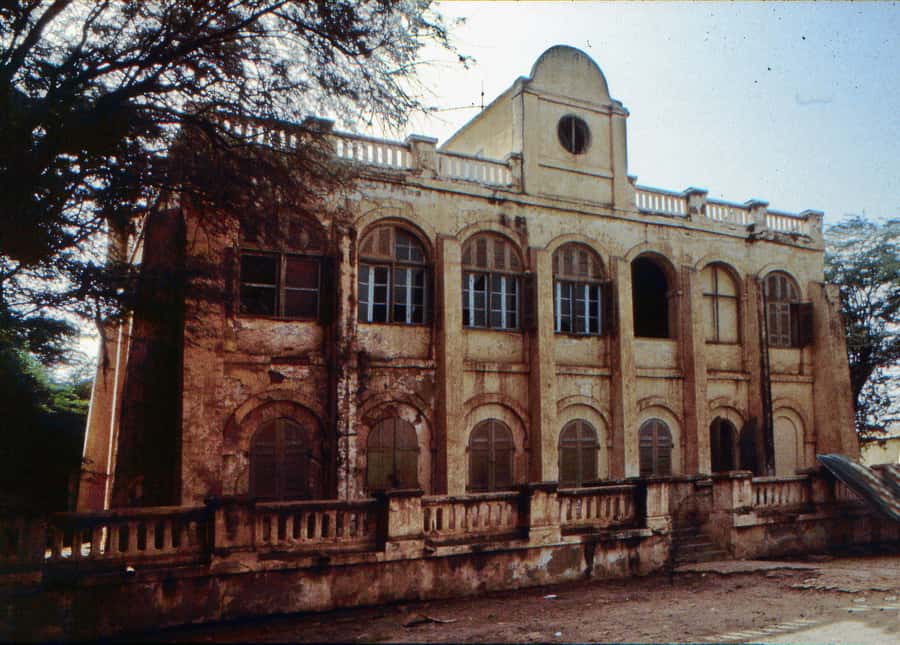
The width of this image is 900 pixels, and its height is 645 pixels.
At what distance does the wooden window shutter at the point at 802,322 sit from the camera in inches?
781

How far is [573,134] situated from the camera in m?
17.6

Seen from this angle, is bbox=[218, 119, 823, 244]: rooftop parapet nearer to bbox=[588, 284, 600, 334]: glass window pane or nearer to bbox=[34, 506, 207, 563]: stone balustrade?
bbox=[588, 284, 600, 334]: glass window pane

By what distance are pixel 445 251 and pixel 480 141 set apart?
4735 millimetres

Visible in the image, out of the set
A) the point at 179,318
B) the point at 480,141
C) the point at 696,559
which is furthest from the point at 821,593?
the point at 480,141

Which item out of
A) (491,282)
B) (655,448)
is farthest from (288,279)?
(655,448)

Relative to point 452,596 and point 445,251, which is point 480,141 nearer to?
point 445,251

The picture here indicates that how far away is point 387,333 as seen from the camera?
14820mm

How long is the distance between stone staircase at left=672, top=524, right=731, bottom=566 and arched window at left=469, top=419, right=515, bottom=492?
3.78 meters

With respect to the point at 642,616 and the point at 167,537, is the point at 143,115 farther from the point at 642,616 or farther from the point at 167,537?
the point at 642,616

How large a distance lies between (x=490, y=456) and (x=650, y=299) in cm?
646

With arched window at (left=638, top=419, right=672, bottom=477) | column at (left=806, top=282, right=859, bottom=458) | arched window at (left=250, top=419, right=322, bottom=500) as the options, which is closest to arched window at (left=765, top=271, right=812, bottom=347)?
column at (left=806, top=282, right=859, bottom=458)

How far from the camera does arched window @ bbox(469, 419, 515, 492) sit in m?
15.4

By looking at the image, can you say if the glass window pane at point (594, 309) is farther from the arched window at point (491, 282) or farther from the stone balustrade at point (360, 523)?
the stone balustrade at point (360, 523)

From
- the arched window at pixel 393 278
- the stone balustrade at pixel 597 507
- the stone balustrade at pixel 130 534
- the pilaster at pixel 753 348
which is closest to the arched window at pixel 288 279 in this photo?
the arched window at pixel 393 278
